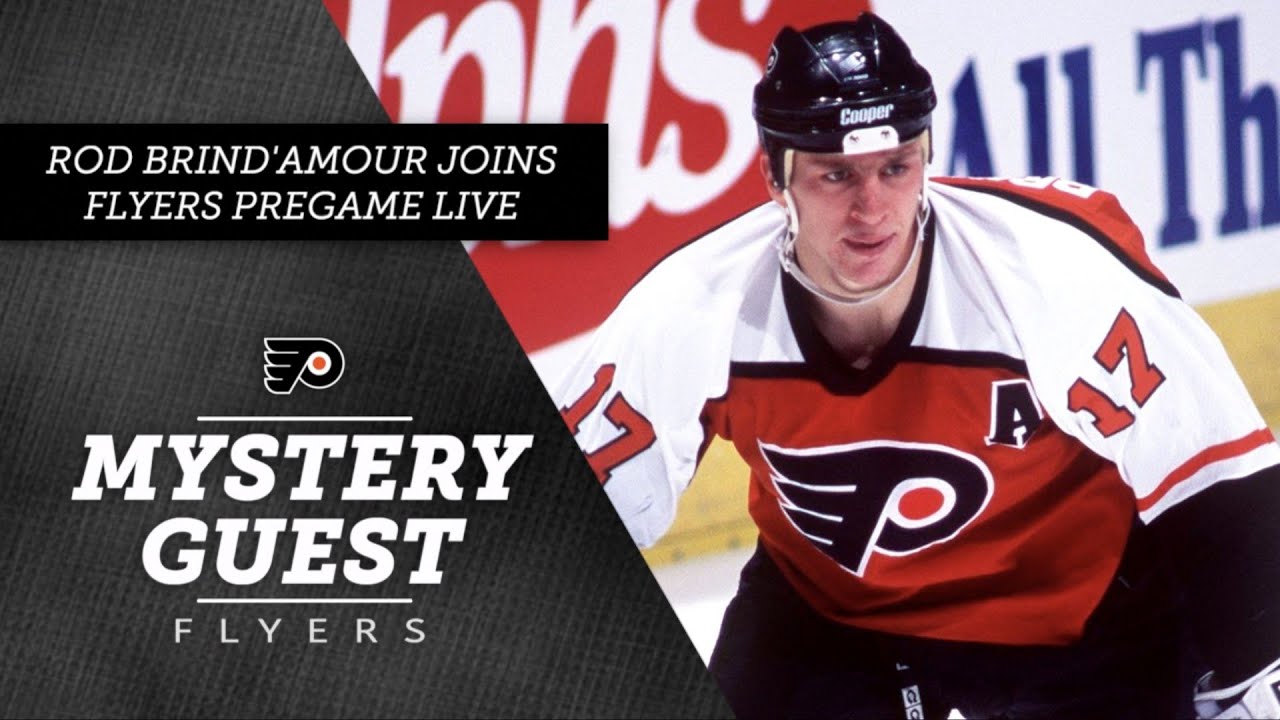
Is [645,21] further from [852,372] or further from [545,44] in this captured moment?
[852,372]

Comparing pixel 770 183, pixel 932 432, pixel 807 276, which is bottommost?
pixel 932 432

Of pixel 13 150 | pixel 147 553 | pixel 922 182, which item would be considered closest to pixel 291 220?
pixel 13 150

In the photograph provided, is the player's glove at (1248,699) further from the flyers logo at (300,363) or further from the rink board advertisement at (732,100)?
the flyers logo at (300,363)

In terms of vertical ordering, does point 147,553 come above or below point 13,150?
below

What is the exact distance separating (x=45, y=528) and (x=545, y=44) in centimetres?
124

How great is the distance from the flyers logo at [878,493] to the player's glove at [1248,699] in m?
0.53

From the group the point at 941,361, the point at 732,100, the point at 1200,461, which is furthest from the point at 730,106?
the point at 1200,461

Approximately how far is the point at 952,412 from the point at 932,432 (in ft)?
0.16

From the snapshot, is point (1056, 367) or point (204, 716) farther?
point (204, 716)

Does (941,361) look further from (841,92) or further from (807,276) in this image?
(841,92)

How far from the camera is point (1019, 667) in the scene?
7.80ft

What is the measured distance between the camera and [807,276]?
2.31 m

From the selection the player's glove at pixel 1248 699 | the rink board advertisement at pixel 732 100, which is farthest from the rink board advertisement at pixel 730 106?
the player's glove at pixel 1248 699

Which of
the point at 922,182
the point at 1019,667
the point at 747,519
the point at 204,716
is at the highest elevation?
the point at 922,182
